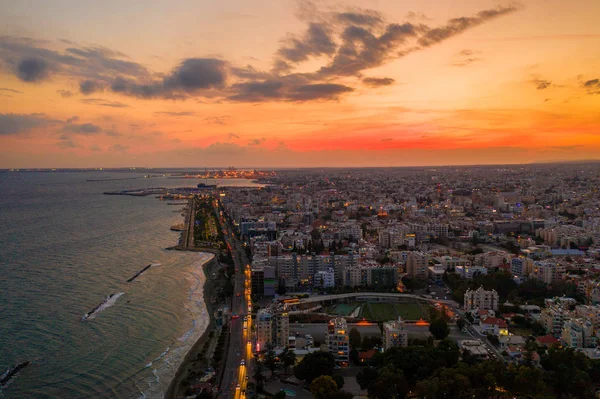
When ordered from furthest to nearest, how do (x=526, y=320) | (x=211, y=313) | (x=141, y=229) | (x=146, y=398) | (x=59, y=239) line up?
(x=141, y=229)
(x=59, y=239)
(x=211, y=313)
(x=526, y=320)
(x=146, y=398)

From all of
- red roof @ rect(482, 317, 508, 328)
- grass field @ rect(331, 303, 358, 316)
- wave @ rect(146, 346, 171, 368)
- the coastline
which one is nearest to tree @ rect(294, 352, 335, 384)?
the coastline

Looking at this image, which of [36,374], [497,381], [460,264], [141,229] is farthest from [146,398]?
[141,229]

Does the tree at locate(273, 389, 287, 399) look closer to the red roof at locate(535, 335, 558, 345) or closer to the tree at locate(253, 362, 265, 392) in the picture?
the tree at locate(253, 362, 265, 392)

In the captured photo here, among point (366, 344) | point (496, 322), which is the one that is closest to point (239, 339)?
point (366, 344)

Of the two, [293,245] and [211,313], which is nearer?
[211,313]

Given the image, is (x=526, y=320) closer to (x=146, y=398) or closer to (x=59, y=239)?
(x=146, y=398)

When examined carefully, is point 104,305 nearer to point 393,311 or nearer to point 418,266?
point 393,311

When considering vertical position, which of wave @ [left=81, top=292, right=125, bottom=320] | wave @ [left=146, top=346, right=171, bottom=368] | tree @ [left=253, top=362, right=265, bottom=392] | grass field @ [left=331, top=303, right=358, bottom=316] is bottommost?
wave @ [left=146, top=346, right=171, bottom=368]
